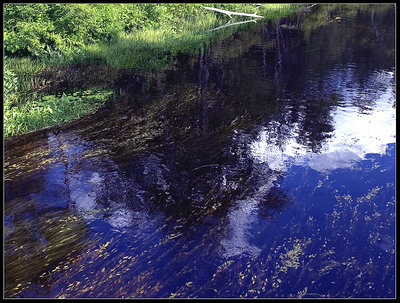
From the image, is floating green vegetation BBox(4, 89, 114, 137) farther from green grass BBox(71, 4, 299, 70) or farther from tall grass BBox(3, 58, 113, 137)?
green grass BBox(71, 4, 299, 70)

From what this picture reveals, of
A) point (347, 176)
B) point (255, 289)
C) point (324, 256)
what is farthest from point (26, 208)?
point (347, 176)

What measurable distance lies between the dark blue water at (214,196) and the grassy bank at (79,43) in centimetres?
133

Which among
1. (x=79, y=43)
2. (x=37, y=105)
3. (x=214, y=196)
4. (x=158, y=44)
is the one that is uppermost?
(x=79, y=43)

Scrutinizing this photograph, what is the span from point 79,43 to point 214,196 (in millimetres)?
12410

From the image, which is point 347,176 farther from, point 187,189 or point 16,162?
point 16,162

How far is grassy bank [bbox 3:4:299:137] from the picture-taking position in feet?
40.2

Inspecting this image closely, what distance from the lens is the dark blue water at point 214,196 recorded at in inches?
225

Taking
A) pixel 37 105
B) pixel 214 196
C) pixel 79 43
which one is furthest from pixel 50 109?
pixel 79 43

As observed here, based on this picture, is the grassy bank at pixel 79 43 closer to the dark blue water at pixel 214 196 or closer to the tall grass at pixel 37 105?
the tall grass at pixel 37 105

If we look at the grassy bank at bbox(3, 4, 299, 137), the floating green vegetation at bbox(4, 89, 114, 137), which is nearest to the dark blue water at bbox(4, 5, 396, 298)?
the floating green vegetation at bbox(4, 89, 114, 137)

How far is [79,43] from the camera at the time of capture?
1714 centimetres

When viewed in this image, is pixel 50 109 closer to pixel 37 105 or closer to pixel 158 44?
pixel 37 105

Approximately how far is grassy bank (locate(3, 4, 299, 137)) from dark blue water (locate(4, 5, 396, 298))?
133 centimetres

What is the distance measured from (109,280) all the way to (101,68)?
41.4ft
